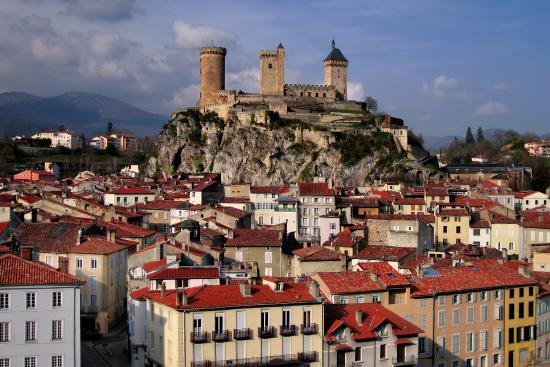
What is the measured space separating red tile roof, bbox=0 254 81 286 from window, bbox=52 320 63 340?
1.79m

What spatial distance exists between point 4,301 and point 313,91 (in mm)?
138940

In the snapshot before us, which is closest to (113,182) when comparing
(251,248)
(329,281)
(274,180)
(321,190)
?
(274,180)

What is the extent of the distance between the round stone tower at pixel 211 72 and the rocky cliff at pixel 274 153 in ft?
26.6

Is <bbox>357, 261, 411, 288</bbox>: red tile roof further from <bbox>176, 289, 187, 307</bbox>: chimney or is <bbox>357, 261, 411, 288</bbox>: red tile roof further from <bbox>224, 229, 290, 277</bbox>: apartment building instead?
<bbox>224, 229, 290, 277</bbox>: apartment building

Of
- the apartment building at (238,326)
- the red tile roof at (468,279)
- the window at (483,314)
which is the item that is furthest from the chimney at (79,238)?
the window at (483,314)

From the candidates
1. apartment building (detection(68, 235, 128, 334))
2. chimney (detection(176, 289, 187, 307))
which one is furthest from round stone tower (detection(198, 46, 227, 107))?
chimney (detection(176, 289, 187, 307))

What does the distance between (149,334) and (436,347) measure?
16568mm

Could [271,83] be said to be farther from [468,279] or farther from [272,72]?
[468,279]

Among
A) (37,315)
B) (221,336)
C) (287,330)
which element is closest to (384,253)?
(287,330)

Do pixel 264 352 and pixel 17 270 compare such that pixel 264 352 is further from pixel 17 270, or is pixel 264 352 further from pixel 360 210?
pixel 360 210

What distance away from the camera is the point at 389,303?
158 ft

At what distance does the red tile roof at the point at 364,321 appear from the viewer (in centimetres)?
4259

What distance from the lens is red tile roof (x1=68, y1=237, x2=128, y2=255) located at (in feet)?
191

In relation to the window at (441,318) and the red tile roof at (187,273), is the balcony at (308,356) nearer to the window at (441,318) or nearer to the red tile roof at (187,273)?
the red tile roof at (187,273)
